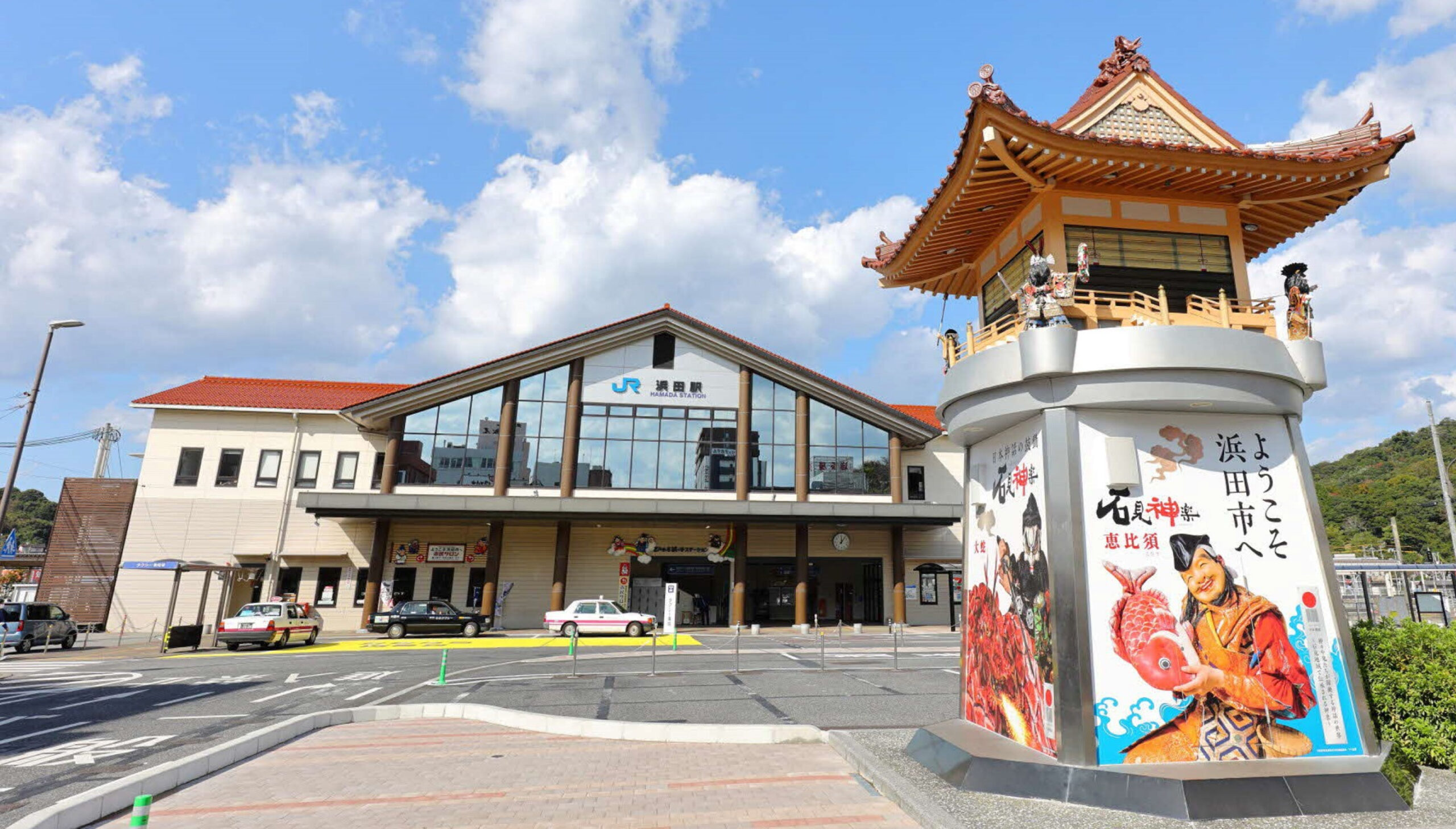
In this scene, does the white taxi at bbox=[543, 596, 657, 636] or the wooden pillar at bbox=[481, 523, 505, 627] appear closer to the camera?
the white taxi at bbox=[543, 596, 657, 636]

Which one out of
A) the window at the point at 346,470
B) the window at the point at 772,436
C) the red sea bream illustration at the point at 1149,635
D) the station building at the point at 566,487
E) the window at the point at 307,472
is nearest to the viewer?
the red sea bream illustration at the point at 1149,635

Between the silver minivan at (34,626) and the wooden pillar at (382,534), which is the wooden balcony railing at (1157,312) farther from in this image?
the silver minivan at (34,626)

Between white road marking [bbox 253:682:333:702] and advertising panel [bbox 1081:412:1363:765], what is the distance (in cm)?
1519

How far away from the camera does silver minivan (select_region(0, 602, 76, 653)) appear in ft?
76.5

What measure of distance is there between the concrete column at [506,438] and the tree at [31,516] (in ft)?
222

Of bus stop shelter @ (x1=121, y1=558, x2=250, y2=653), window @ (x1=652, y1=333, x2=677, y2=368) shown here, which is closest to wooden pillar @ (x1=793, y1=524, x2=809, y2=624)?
window @ (x1=652, y1=333, x2=677, y2=368)

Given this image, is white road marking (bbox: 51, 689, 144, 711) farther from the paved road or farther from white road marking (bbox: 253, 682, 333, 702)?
white road marking (bbox: 253, 682, 333, 702)

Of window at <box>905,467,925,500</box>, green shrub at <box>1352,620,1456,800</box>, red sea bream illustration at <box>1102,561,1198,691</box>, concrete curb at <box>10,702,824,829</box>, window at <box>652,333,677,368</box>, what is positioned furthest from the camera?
window at <box>905,467,925,500</box>

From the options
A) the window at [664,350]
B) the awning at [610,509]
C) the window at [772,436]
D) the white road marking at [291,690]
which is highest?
the window at [664,350]

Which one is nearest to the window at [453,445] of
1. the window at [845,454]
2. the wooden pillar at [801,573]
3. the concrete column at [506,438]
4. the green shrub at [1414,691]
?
the concrete column at [506,438]

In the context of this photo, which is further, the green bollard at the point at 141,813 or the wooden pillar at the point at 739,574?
the wooden pillar at the point at 739,574

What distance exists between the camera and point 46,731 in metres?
10.9

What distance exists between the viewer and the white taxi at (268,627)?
76.7ft

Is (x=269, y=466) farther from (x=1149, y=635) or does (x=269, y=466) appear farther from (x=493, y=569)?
(x=1149, y=635)
